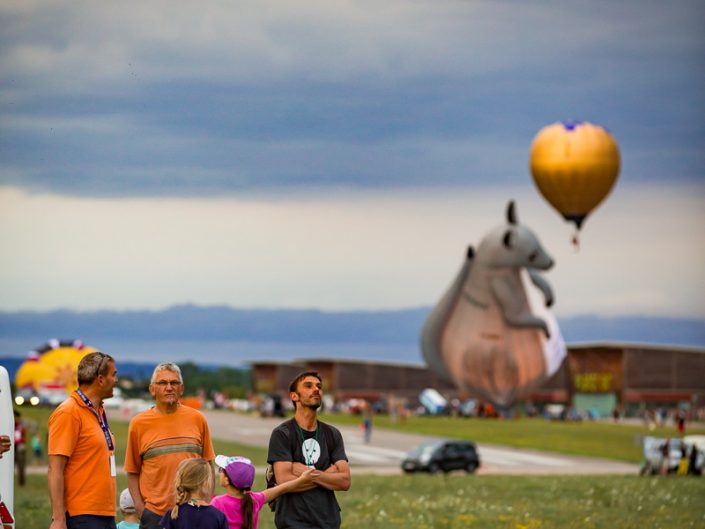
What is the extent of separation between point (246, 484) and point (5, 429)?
2.10 m

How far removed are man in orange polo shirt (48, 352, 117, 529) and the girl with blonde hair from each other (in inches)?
46.6

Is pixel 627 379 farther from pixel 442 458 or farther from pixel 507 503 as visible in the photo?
pixel 507 503

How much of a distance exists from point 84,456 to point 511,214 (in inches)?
2740

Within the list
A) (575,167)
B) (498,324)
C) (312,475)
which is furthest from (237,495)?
(498,324)

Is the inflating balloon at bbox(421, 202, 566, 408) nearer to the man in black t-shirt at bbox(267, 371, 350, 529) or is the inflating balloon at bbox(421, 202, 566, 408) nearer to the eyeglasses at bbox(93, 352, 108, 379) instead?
the man in black t-shirt at bbox(267, 371, 350, 529)

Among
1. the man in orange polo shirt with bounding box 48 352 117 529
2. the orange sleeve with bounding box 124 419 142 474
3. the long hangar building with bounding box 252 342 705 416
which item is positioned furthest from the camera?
the long hangar building with bounding box 252 342 705 416

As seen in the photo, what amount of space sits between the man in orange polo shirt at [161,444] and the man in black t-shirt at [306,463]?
56 cm

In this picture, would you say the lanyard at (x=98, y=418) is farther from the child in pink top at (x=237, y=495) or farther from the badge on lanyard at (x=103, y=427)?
the child in pink top at (x=237, y=495)

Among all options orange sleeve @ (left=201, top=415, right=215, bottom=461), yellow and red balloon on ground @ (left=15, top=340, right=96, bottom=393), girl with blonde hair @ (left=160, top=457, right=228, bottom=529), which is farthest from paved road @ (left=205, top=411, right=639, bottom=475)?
girl with blonde hair @ (left=160, top=457, right=228, bottom=529)

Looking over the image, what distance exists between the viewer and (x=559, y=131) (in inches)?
2547

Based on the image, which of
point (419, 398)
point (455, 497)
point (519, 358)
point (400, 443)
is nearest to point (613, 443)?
point (400, 443)

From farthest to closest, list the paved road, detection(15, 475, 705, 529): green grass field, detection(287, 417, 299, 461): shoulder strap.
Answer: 1. the paved road
2. detection(15, 475, 705, 529): green grass field
3. detection(287, 417, 299, 461): shoulder strap

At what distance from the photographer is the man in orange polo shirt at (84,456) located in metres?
8.68

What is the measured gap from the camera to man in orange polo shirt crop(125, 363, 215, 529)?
30.1 ft
